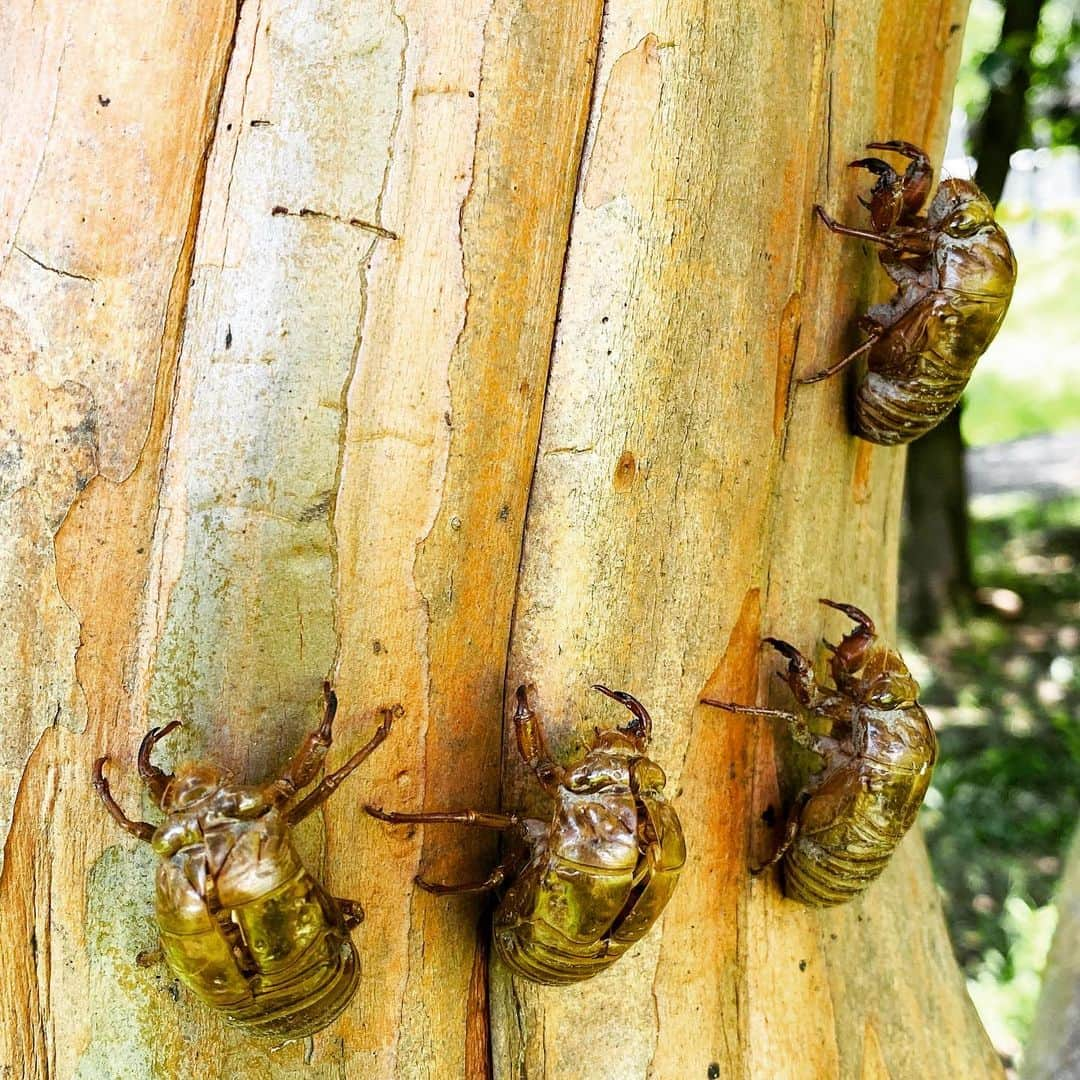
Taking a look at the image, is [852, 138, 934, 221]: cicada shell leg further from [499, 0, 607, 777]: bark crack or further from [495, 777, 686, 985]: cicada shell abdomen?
[495, 777, 686, 985]: cicada shell abdomen

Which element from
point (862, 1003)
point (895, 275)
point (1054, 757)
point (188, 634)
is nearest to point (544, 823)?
point (188, 634)

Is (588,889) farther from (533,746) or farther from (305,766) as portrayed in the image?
(305,766)

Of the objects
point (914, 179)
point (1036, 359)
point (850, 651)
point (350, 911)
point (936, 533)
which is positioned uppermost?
point (1036, 359)

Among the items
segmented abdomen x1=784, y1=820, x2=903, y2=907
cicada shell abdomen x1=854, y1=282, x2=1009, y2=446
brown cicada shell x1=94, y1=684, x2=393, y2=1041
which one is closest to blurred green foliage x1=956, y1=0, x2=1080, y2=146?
cicada shell abdomen x1=854, y1=282, x2=1009, y2=446

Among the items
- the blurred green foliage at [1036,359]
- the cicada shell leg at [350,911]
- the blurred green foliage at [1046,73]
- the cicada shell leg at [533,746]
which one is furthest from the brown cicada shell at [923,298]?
the blurred green foliage at [1036,359]

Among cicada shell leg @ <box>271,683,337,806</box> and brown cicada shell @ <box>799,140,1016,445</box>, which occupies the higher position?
brown cicada shell @ <box>799,140,1016,445</box>

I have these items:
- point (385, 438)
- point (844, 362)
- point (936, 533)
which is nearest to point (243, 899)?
point (385, 438)

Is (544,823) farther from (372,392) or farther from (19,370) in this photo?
(19,370)
